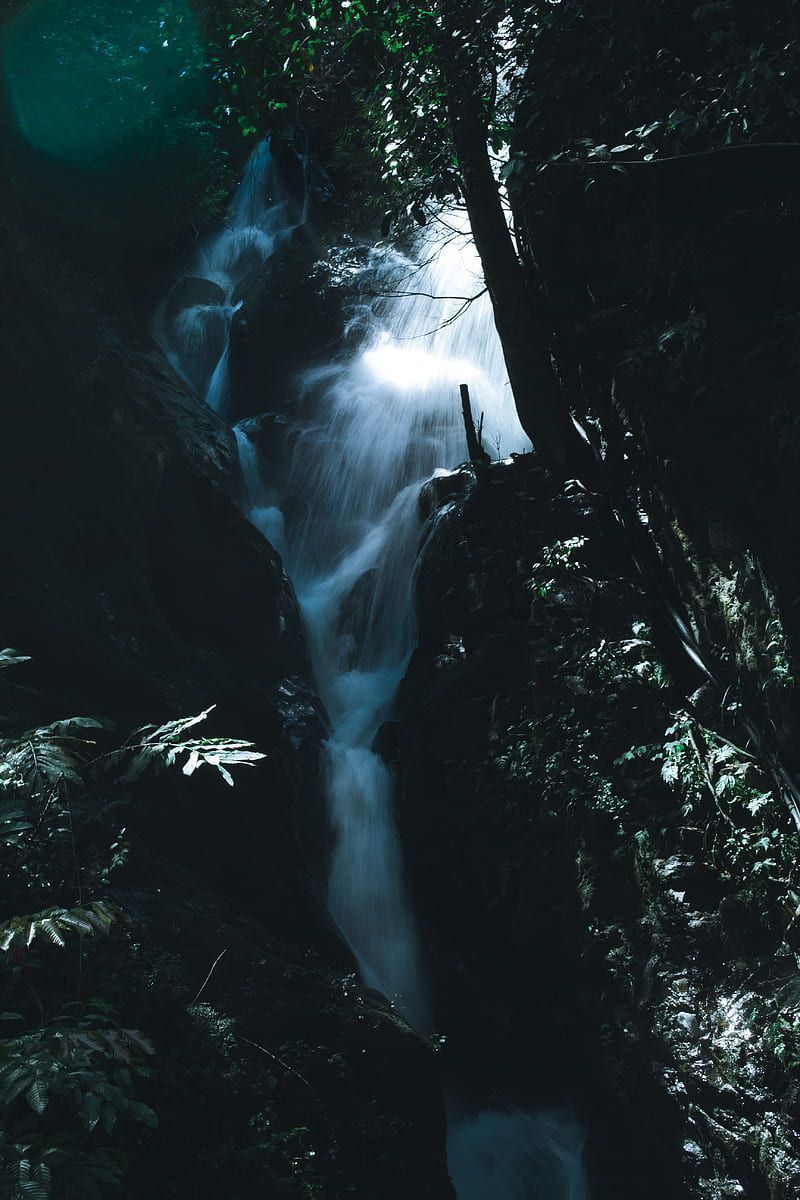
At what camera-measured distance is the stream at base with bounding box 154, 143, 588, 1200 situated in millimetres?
6637

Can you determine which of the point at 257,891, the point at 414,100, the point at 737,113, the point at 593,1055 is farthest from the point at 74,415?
the point at 593,1055

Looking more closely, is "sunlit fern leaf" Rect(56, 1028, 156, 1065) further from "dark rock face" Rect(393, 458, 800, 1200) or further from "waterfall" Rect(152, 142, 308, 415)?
"waterfall" Rect(152, 142, 308, 415)

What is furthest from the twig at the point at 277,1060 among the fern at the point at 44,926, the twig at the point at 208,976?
the fern at the point at 44,926

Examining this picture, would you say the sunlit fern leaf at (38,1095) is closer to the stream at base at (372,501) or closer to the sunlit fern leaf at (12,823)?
the sunlit fern leaf at (12,823)

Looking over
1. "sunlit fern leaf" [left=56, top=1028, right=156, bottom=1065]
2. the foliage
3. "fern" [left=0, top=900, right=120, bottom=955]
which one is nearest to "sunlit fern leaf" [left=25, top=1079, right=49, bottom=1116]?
the foliage

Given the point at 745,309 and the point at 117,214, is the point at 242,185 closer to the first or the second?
the point at 117,214

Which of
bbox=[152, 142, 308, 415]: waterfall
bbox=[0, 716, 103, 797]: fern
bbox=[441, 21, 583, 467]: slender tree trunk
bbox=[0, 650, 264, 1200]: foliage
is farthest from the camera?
bbox=[152, 142, 308, 415]: waterfall

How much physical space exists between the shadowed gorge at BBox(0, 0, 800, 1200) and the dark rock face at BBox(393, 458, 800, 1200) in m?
0.03

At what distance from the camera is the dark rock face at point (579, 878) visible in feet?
17.6

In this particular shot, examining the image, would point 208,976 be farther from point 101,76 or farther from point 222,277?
point 222,277

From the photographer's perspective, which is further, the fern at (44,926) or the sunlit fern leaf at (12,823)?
the sunlit fern leaf at (12,823)

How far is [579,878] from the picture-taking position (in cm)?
658

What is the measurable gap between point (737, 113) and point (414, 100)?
3.94 m

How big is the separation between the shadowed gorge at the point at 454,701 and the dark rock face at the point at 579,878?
0.03m
